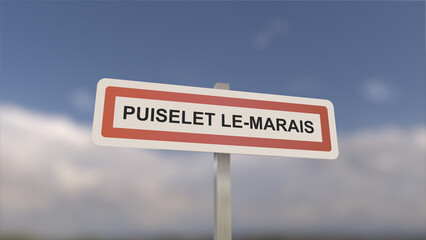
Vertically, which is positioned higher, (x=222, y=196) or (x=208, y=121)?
(x=208, y=121)

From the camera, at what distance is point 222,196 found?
1380 millimetres

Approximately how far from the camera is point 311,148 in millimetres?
1531

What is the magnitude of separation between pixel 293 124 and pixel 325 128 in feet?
0.68

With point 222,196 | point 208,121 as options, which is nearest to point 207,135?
point 208,121

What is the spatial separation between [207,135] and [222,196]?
316 mm

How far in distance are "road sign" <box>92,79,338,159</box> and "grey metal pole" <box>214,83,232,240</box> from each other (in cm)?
7

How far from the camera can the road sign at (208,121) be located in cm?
137

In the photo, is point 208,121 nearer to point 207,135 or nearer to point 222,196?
point 207,135

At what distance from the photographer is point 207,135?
4.65 ft

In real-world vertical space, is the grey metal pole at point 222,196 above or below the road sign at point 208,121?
below

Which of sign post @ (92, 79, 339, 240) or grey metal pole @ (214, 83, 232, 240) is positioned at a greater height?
sign post @ (92, 79, 339, 240)

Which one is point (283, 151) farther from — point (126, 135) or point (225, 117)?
point (126, 135)

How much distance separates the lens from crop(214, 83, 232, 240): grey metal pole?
134 cm

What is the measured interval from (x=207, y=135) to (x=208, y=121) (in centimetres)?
8
